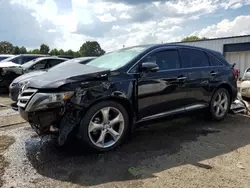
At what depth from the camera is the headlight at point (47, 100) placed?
3287mm

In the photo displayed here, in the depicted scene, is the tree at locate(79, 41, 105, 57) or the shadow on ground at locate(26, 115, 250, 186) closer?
the shadow on ground at locate(26, 115, 250, 186)

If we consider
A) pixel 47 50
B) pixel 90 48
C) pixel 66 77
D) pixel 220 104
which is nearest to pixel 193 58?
pixel 220 104

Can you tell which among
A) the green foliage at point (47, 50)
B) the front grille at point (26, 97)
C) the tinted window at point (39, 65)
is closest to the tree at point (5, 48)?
the green foliage at point (47, 50)

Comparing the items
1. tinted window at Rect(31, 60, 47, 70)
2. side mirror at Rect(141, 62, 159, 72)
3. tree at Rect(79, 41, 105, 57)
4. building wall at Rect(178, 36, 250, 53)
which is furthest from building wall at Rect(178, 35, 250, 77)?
tree at Rect(79, 41, 105, 57)

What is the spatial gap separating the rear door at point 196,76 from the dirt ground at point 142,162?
2.02 ft

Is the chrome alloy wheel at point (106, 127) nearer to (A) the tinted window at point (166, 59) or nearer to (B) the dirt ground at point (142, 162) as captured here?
(B) the dirt ground at point (142, 162)

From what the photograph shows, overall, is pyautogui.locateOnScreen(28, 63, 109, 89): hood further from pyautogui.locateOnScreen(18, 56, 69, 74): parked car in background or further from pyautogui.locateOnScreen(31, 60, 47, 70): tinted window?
pyautogui.locateOnScreen(31, 60, 47, 70): tinted window

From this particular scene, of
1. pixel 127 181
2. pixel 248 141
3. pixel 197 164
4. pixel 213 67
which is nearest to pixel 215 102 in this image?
pixel 213 67

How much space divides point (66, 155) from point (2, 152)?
1.02 metres

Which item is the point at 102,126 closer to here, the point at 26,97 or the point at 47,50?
the point at 26,97

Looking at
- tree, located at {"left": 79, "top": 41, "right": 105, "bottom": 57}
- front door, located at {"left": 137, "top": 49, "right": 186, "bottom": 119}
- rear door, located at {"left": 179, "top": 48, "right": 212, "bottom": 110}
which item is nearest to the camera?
front door, located at {"left": 137, "top": 49, "right": 186, "bottom": 119}

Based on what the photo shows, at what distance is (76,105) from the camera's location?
338cm

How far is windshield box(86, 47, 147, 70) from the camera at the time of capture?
4098mm

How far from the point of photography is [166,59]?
4.50 meters
